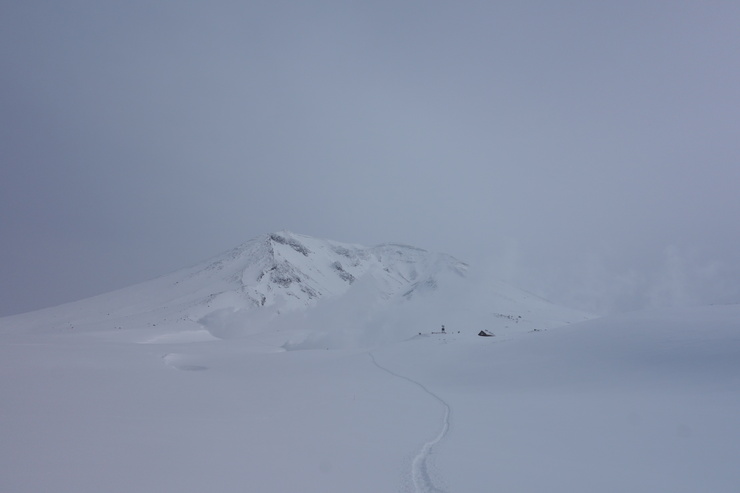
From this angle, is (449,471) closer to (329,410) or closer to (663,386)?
(329,410)

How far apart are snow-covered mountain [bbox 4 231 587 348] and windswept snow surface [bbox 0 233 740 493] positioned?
24609 millimetres

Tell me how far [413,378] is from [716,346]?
41.0 ft

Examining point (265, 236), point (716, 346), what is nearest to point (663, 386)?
point (716, 346)

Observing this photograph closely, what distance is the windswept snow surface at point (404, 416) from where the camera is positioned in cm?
641

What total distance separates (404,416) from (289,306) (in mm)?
64618

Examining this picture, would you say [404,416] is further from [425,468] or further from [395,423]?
[425,468]

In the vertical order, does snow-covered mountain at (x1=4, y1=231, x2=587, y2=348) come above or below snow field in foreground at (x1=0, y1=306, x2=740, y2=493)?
above

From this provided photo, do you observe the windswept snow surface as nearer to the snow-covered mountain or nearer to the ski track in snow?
the ski track in snow

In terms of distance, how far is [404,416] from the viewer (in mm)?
11695

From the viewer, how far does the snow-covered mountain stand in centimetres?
5110

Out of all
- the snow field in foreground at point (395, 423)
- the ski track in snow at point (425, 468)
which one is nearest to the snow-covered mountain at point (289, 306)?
the snow field in foreground at point (395, 423)

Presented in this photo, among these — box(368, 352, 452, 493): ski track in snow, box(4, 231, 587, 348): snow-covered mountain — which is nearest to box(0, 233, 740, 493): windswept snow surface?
box(368, 352, 452, 493): ski track in snow

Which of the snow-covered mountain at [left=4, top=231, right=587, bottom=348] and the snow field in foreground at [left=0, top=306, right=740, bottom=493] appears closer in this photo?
the snow field in foreground at [left=0, top=306, right=740, bottom=493]

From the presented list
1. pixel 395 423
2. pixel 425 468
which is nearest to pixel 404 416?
pixel 395 423
